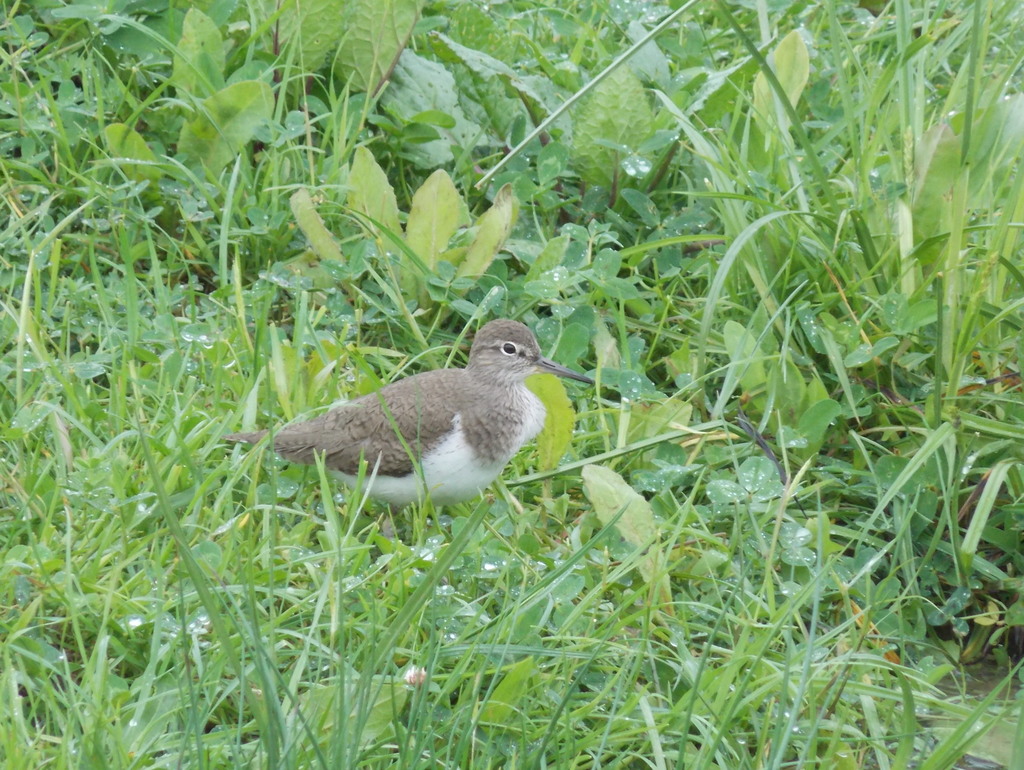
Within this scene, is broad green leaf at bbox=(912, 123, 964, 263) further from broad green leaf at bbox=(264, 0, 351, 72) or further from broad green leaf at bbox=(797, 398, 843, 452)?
broad green leaf at bbox=(264, 0, 351, 72)

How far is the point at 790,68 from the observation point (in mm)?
5141

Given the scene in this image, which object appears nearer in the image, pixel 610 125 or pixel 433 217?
pixel 433 217

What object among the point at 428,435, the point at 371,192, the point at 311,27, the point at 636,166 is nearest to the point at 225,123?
the point at 311,27

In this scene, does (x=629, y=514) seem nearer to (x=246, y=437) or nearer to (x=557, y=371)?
(x=557, y=371)

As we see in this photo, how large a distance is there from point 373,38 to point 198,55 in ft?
2.54

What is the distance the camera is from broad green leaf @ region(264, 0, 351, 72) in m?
5.54

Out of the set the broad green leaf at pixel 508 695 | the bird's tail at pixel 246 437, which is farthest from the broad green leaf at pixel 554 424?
the broad green leaf at pixel 508 695

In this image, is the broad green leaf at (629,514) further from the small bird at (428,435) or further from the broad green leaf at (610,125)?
the broad green leaf at (610,125)

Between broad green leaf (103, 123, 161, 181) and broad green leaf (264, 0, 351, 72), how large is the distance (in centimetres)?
80

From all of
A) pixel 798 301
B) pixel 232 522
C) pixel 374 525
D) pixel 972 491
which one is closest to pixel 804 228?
pixel 798 301

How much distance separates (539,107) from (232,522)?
2646 mm

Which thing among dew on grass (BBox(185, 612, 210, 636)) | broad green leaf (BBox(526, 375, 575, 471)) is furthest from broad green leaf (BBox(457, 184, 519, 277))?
dew on grass (BBox(185, 612, 210, 636))

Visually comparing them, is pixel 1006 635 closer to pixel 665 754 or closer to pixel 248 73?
pixel 665 754

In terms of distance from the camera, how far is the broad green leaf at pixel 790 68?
16.8 ft
